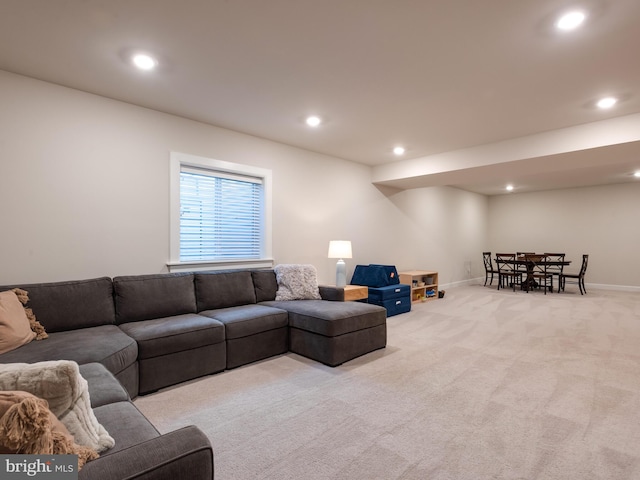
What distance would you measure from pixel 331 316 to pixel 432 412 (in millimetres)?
1196

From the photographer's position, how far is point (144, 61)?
255cm

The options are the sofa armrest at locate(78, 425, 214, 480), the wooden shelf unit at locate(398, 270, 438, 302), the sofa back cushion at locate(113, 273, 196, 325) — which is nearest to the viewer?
the sofa armrest at locate(78, 425, 214, 480)

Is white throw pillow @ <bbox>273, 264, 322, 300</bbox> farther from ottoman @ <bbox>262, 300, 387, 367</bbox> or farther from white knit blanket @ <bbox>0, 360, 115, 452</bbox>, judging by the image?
white knit blanket @ <bbox>0, 360, 115, 452</bbox>

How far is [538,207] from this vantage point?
9039 millimetres

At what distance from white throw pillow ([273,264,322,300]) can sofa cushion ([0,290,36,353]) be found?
7.43 ft

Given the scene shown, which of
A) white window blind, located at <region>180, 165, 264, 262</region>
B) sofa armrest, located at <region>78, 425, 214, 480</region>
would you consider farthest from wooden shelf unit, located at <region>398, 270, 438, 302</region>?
sofa armrest, located at <region>78, 425, 214, 480</region>

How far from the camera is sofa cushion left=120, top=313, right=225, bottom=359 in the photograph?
256cm

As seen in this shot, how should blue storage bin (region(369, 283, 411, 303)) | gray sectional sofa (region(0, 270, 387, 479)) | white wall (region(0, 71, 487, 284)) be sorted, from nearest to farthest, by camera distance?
gray sectional sofa (region(0, 270, 387, 479))
white wall (region(0, 71, 487, 284))
blue storage bin (region(369, 283, 411, 303))

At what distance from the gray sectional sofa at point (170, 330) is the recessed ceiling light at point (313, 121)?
1.86 m

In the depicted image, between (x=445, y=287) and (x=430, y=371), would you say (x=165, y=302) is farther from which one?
(x=445, y=287)

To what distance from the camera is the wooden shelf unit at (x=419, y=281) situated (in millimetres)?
6122

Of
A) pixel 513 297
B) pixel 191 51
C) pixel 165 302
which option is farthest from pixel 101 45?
pixel 513 297

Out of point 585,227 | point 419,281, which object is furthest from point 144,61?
point 585,227

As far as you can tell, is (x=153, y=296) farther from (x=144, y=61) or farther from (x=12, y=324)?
(x=144, y=61)
